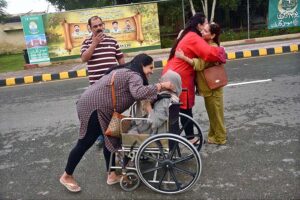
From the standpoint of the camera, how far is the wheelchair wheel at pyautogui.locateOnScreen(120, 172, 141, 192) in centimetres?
344

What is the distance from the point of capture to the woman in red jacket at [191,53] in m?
3.80

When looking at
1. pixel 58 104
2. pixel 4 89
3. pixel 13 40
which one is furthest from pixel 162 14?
pixel 13 40

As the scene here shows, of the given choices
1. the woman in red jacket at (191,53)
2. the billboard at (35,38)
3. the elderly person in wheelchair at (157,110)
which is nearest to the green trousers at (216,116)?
the woman in red jacket at (191,53)

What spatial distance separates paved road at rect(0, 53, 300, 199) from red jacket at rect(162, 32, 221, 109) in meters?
0.74

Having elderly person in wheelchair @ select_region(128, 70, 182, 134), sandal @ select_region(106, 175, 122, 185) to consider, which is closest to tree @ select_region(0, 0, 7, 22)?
sandal @ select_region(106, 175, 122, 185)

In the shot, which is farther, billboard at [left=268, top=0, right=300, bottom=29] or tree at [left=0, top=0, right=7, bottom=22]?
tree at [left=0, top=0, right=7, bottom=22]

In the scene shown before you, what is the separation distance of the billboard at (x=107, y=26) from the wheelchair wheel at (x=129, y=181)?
9184 mm

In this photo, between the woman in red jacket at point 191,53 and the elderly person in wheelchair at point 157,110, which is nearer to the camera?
the elderly person in wheelchair at point 157,110

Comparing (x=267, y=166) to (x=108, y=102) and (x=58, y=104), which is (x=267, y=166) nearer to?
(x=108, y=102)

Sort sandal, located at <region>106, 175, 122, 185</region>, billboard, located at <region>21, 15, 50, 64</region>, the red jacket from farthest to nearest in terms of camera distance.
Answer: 1. billboard, located at <region>21, 15, 50, 64</region>
2. the red jacket
3. sandal, located at <region>106, 175, 122, 185</region>

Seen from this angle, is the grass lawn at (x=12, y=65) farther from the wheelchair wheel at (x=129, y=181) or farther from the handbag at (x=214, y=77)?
the wheelchair wheel at (x=129, y=181)

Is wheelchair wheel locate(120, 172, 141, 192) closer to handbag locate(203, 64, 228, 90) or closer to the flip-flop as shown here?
the flip-flop

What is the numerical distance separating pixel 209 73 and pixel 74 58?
9468 millimetres

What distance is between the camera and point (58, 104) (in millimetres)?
7066
